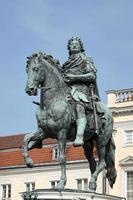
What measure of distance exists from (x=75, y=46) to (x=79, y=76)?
0.74m

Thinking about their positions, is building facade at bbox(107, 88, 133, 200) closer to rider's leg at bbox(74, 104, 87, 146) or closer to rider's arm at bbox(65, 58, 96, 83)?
rider's arm at bbox(65, 58, 96, 83)

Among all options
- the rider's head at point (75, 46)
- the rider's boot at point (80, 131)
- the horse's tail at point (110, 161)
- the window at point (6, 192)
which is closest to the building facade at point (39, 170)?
the window at point (6, 192)

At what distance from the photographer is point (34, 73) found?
486 inches

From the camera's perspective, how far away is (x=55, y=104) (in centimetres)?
1221

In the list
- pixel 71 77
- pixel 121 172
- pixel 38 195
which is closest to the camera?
pixel 38 195

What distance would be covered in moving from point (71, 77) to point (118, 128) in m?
36.1

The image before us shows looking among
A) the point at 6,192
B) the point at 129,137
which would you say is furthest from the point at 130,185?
the point at 6,192

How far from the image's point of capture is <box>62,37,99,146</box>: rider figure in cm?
1235

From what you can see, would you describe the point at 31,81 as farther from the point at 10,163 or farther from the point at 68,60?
the point at 10,163

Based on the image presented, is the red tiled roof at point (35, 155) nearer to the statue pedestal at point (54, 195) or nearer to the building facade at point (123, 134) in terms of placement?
the building facade at point (123, 134)

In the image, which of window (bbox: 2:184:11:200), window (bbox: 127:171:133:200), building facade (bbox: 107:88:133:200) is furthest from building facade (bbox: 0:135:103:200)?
window (bbox: 127:171:133:200)

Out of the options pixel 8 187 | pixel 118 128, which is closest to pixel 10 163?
pixel 8 187

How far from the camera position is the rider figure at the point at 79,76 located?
12.4m

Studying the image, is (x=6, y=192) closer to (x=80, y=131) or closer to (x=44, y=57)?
(x=44, y=57)
